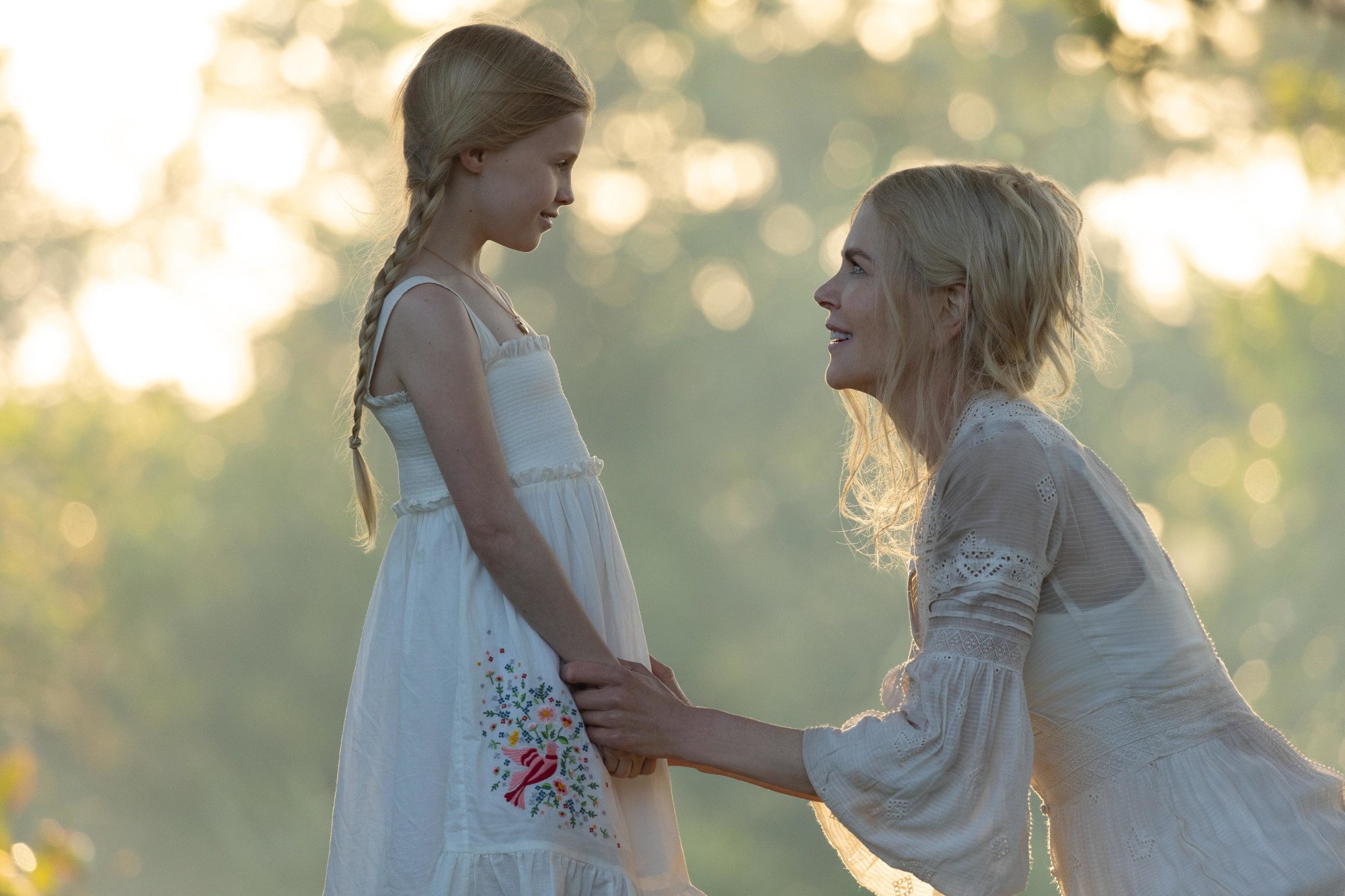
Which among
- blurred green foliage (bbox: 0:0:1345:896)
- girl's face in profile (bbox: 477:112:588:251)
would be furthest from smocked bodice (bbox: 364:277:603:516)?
blurred green foliage (bbox: 0:0:1345:896)

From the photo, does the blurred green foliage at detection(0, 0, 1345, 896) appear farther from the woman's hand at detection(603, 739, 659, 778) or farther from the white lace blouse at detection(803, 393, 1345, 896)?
the white lace blouse at detection(803, 393, 1345, 896)

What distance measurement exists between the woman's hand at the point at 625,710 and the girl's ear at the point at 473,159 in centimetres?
61

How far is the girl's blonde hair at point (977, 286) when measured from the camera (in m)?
1.56

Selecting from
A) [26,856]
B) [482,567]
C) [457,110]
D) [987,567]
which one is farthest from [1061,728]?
[26,856]

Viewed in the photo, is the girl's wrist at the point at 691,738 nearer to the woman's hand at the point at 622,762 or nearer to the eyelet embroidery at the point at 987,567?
the woman's hand at the point at 622,762

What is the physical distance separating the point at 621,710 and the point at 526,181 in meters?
0.65

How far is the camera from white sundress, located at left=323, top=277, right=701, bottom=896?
4.54 ft

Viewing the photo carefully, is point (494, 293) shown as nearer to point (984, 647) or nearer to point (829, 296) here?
point (829, 296)

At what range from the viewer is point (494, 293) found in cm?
163

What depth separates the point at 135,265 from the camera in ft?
34.6

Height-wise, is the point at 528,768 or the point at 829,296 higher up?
the point at 829,296

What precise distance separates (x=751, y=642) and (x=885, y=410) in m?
11.1

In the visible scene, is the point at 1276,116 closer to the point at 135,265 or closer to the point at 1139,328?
the point at 1139,328

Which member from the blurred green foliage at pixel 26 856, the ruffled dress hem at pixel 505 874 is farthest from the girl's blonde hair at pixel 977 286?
the blurred green foliage at pixel 26 856
